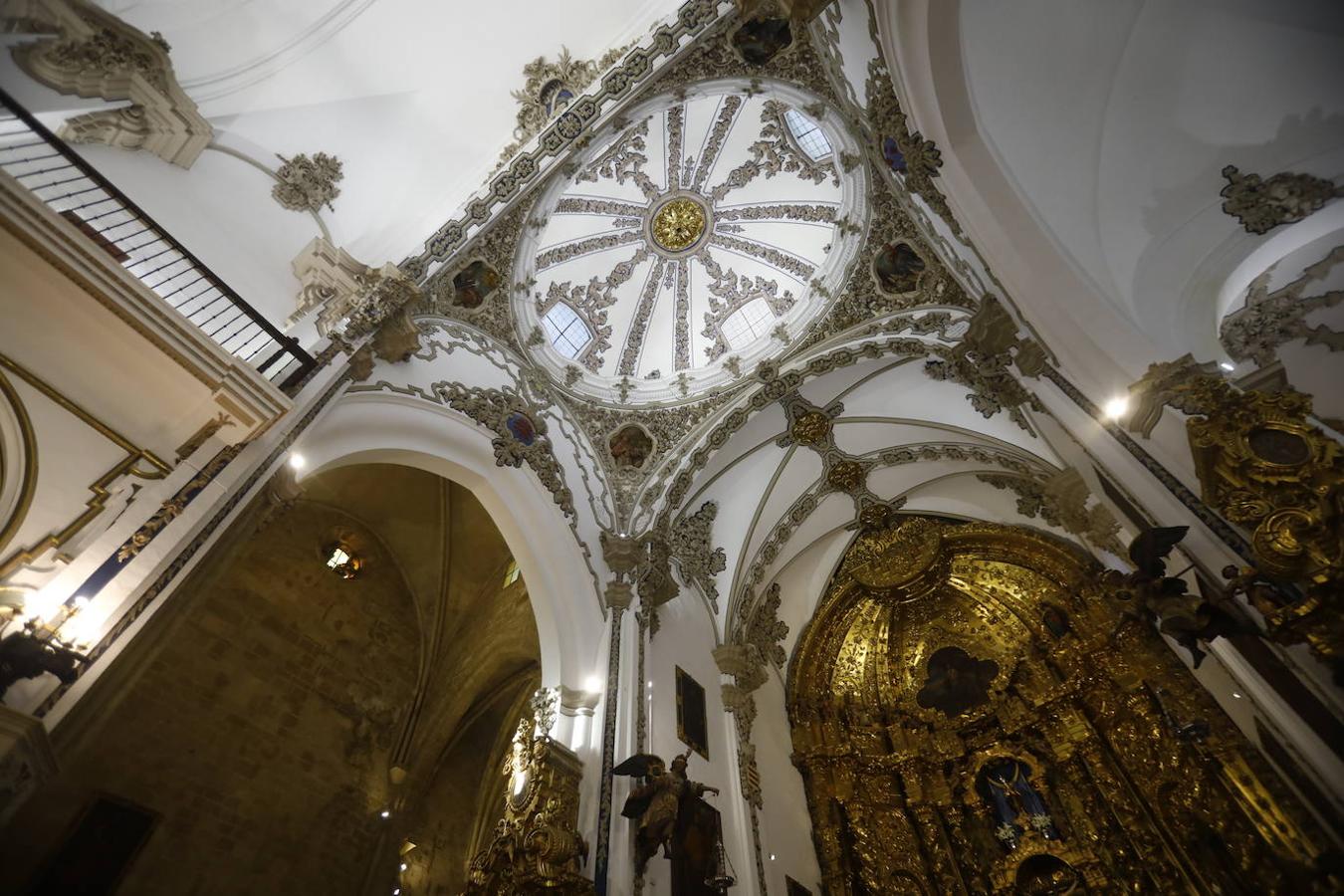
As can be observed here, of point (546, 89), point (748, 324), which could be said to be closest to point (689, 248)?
point (748, 324)

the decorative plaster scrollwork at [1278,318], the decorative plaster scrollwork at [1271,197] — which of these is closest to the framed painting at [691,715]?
the decorative plaster scrollwork at [1278,318]

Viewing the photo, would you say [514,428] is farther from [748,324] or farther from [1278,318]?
[1278,318]

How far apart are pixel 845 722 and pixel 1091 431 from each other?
8804mm

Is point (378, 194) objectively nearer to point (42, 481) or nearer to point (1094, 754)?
point (42, 481)

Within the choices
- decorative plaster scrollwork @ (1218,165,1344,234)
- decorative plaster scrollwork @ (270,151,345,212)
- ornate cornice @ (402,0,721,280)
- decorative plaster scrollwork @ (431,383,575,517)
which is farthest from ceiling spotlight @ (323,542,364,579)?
decorative plaster scrollwork @ (1218,165,1344,234)

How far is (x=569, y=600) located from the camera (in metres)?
9.18

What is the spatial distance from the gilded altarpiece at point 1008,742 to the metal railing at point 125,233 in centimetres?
1131

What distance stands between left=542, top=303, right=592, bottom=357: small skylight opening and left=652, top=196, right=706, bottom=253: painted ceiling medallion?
216cm

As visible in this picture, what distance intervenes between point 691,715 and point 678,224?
8682 millimetres

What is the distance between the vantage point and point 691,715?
963 cm

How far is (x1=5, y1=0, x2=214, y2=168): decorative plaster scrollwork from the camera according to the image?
6113 mm

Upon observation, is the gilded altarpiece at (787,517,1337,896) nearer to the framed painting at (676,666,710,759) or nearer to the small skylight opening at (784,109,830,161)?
the framed painting at (676,666,710,759)

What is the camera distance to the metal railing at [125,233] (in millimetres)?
5160

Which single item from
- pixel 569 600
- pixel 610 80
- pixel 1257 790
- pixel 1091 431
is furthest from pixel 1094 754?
pixel 610 80
